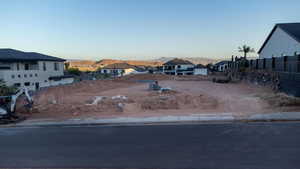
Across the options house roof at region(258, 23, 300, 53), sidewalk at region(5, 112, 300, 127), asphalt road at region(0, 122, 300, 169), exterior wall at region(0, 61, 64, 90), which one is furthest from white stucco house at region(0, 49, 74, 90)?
house roof at region(258, 23, 300, 53)

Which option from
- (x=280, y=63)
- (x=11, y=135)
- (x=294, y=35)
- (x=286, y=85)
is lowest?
(x=11, y=135)

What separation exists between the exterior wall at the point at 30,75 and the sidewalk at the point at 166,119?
2088 centimetres

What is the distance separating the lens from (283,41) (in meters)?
24.9

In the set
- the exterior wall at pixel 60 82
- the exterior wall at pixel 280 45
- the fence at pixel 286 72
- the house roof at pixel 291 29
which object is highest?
the house roof at pixel 291 29

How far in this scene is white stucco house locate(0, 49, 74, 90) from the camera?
89.7 ft

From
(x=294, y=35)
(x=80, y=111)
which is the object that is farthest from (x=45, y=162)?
(x=294, y=35)

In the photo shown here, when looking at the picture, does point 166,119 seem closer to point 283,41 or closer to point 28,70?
point 283,41

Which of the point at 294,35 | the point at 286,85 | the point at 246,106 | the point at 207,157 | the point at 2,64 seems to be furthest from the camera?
the point at 2,64

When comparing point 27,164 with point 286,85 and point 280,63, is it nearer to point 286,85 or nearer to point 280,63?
point 286,85

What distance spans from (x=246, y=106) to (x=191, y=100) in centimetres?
342

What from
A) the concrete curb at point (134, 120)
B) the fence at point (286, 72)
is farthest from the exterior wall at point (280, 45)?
the concrete curb at point (134, 120)

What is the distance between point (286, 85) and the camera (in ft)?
48.1

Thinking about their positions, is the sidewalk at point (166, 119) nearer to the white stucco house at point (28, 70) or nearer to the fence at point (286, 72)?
the fence at point (286, 72)

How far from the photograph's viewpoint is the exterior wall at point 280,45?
22.1 m
